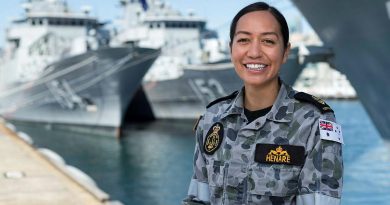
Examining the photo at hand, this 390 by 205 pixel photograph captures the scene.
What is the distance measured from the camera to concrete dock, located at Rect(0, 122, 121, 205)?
5.64 metres

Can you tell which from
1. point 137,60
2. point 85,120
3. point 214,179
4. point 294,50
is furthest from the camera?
point 85,120

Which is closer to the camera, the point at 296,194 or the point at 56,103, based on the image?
the point at 296,194

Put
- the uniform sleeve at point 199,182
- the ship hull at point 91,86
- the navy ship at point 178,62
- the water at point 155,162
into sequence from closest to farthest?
the uniform sleeve at point 199,182 < the water at point 155,162 < the ship hull at point 91,86 < the navy ship at point 178,62

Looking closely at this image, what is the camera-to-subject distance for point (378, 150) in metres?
19.8

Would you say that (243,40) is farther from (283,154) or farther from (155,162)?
(155,162)

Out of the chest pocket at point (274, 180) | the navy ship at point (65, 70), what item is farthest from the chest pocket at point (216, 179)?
the navy ship at point (65, 70)

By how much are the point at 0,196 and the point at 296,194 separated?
4901 mm

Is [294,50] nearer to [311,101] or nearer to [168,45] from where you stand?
[168,45]

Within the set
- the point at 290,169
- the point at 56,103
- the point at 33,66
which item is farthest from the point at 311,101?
the point at 33,66

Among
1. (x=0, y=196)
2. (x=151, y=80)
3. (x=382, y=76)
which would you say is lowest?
(x=0, y=196)

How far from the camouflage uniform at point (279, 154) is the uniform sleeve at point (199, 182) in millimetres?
86

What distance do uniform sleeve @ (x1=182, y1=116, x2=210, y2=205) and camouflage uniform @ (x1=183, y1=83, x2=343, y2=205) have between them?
0.28 ft

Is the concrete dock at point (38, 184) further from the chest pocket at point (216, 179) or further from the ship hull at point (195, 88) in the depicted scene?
the ship hull at point (195, 88)

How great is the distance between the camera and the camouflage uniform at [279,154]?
160cm
